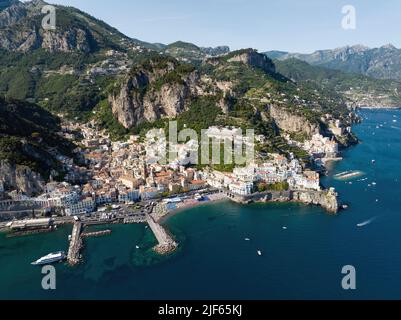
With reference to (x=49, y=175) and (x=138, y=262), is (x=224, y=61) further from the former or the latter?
(x=138, y=262)

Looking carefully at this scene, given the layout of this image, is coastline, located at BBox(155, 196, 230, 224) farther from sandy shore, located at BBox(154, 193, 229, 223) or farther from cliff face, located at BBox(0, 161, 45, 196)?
cliff face, located at BBox(0, 161, 45, 196)

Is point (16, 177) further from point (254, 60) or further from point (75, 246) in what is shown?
point (254, 60)

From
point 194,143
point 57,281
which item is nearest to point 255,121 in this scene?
point 194,143

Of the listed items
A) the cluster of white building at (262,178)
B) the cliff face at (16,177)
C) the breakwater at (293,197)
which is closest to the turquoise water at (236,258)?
the breakwater at (293,197)

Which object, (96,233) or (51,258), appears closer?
(51,258)

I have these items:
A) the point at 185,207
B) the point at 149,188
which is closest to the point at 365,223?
the point at 185,207

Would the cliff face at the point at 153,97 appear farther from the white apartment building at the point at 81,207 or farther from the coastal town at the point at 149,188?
the white apartment building at the point at 81,207

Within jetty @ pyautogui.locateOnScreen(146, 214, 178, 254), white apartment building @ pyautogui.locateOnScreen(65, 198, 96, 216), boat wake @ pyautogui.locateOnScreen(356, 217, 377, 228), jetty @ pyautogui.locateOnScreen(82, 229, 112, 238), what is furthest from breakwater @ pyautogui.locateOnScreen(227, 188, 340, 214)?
jetty @ pyautogui.locateOnScreen(82, 229, 112, 238)
